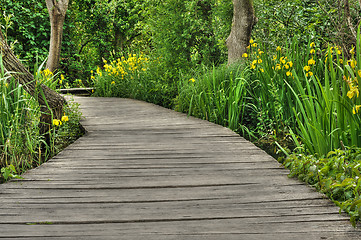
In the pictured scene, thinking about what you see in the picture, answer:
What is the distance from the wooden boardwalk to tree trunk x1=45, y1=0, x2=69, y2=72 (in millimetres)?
7109

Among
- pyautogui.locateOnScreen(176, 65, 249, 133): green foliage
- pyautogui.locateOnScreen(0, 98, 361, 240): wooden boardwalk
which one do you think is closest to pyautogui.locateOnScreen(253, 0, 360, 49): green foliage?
pyautogui.locateOnScreen(176, 65, 249, 133): green foliage

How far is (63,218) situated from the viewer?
7.45ft

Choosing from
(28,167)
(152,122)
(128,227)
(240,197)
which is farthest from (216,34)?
(128,227)

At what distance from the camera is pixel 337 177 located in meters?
2.62

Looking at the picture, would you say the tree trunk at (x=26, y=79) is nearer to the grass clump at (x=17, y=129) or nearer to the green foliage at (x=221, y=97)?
the grass clump at (x=17, y=129)

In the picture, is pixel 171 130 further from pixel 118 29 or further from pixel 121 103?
pixel 118 29

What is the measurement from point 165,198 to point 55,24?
9.03 metres

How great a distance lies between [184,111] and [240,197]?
4.04m

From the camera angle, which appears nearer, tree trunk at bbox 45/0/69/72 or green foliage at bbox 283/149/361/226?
green foliage at bbox 283/149/361/226

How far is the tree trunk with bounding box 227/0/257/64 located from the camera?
6.71 m

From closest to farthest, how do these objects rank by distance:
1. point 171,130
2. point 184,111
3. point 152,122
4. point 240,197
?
point 240,197, point 171,130, point 152,122, point 184,111

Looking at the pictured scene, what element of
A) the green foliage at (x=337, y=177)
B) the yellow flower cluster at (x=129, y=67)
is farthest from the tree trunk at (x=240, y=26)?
the green foliage at (x=337, y=177)

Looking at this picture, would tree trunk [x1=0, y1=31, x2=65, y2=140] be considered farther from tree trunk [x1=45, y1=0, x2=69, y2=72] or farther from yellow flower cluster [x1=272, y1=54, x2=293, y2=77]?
tree trunk [x1=45, y1=0, x2=69, y2=72]

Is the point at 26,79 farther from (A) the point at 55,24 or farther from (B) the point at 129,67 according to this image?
(A) the point at 55,24
